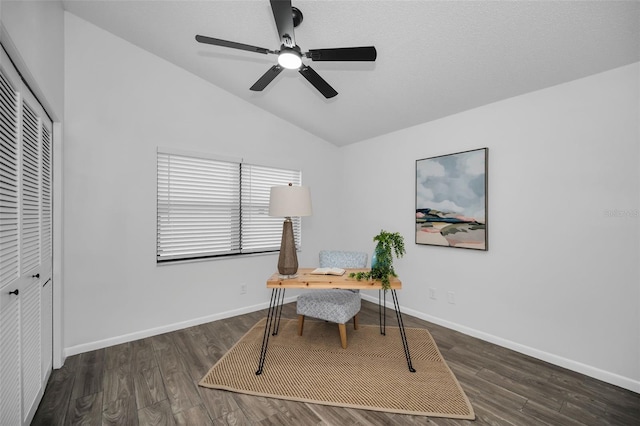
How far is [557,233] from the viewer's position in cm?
244

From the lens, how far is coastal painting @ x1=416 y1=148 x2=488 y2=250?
291cm

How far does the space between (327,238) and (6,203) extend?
3.56 metres

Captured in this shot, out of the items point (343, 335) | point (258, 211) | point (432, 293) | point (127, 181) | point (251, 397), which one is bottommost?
point (251, 397)

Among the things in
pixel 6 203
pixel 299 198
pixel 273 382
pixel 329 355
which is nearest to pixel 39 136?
pixel 6 203

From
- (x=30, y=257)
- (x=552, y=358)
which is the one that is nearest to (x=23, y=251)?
(x=30, y=257)

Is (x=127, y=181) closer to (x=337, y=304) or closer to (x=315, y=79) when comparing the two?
(x=315, y=79)

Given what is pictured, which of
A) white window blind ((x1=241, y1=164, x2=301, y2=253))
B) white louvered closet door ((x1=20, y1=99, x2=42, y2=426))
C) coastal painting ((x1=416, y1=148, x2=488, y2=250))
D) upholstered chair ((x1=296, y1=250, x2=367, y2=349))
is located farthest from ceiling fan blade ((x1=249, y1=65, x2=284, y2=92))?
coastal painting ((x1=416, y1=148, x2=488, y2=250))

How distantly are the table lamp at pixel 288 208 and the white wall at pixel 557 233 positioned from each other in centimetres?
177

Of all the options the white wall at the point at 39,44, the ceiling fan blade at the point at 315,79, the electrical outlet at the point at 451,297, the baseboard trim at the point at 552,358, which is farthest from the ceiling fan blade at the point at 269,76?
the baseboard trim at the point at 552,358

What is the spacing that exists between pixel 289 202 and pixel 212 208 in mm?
1462

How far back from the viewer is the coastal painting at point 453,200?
2.91 metres

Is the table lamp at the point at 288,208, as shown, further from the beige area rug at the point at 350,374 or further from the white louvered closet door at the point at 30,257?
the white louvered closet door at the point at 30,257

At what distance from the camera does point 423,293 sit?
3488 mm

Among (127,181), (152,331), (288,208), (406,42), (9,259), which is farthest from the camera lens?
(152,331)
